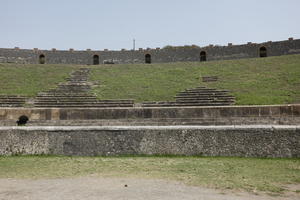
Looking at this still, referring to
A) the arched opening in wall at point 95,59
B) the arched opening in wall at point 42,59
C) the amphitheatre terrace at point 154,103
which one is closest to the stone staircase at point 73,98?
the amphitheatre terrace at point 154,103

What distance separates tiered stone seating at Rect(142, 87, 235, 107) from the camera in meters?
17.4

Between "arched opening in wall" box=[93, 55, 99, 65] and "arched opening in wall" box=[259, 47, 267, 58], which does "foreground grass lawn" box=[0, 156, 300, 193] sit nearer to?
"arched opening in wall" box=[259, 47, 267, 58]

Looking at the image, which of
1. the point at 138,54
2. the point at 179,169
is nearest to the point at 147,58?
the point at 138,54

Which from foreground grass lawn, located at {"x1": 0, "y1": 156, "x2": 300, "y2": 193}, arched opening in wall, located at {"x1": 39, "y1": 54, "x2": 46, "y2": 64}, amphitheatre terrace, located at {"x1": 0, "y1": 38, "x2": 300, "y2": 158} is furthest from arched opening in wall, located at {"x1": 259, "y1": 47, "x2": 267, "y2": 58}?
foreground grass lawn, located at {"x1": 0, "y1": 156, "x2": 300, "y2": 193}

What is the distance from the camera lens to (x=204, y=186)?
5152mm

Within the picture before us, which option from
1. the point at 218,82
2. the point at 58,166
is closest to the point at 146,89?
the point at 218,82

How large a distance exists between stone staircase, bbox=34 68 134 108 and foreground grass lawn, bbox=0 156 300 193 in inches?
394

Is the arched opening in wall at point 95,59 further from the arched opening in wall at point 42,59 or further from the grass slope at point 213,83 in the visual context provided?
the grass slope at point 213,83

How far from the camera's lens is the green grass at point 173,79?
1849 cm

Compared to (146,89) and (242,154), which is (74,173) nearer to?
(242,154)

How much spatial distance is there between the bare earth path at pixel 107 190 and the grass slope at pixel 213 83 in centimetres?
1224

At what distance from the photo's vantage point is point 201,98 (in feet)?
60.5

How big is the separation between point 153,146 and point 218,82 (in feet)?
47.8

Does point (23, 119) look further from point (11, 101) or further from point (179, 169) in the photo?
point (179, 169)
